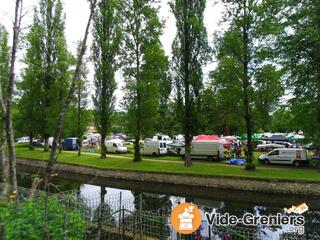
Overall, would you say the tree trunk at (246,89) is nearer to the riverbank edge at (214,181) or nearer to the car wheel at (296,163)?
the riverbank edge at (214,181)

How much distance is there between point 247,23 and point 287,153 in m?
11.5

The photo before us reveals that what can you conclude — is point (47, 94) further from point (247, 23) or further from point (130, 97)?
point (247, 23)

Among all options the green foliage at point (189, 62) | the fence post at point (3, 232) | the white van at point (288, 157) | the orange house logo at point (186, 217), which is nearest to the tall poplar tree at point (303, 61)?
the white van at point (288, 157)

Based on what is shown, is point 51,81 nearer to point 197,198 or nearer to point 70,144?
point 70,144

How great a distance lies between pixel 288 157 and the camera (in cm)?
2902

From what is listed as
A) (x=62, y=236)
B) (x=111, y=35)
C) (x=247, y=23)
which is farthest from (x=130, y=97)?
(x=62, y=236)

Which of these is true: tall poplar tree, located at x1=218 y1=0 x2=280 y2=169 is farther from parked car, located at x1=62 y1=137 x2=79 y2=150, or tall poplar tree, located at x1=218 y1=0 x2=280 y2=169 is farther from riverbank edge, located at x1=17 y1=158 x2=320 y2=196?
parked car, located at x1=62 y1=137 x2=79 y2=150

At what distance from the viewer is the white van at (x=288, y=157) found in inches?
1120

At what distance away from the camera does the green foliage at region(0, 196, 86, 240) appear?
18.7 ft

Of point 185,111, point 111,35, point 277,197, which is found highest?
point 111,35

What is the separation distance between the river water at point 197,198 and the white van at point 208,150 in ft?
29.3

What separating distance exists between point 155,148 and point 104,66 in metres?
10.3

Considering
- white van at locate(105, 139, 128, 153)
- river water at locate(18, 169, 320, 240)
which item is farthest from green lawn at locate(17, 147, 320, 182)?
white van at locate(105, 139, 128, 153)

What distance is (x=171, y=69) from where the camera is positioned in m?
30.5
